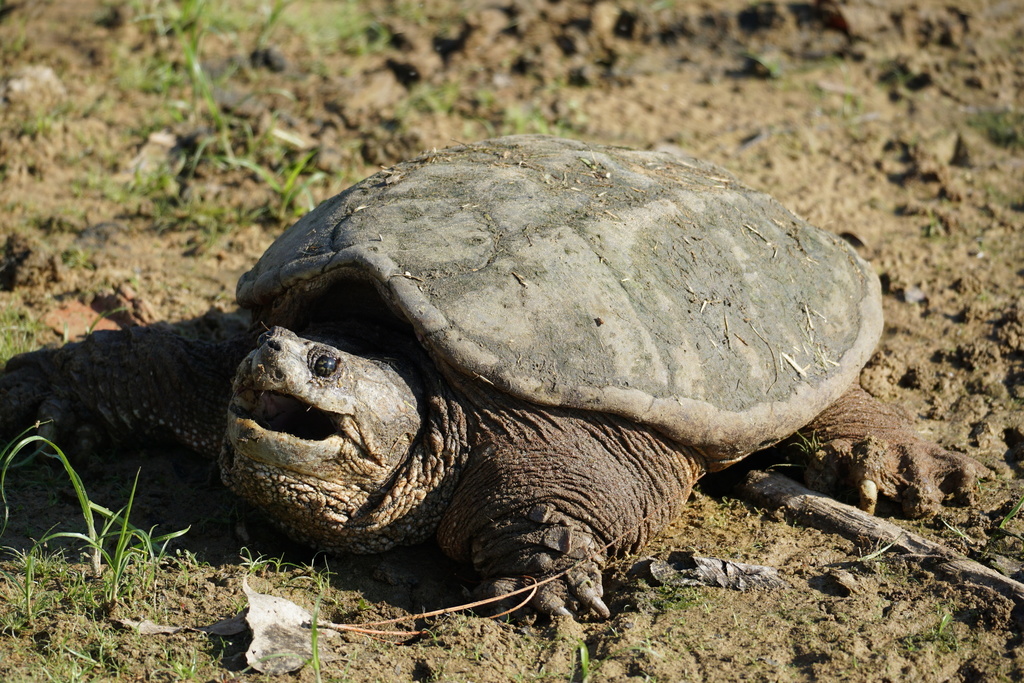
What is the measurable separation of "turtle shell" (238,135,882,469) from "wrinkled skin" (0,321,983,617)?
19 centimetres

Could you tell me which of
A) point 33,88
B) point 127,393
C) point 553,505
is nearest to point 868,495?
point 553,505

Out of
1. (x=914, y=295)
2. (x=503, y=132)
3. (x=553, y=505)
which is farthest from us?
(x=503, y=132)

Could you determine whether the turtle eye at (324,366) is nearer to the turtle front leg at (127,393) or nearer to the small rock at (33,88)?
the turtle front leg at (127,393)

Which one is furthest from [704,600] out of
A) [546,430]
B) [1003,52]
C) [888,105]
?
[1003,52]

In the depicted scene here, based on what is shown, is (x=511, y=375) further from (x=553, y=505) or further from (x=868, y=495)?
(x=868, y=495)

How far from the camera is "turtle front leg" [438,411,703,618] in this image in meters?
3.41

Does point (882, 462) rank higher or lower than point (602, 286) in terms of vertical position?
lower

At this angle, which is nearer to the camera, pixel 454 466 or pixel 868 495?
pixel 454 466

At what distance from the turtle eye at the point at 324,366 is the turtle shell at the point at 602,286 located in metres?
0.32

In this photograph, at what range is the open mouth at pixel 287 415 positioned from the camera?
3.36 m

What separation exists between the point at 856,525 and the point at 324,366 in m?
2.17

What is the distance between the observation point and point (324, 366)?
10.8ft

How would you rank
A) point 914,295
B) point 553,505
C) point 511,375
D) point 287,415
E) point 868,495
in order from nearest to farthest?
point 511,375
point 553,505
point 287,415
point 868,495
point 914,295

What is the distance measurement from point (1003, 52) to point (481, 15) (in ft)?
14.1
